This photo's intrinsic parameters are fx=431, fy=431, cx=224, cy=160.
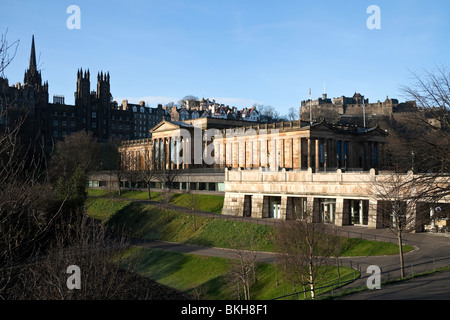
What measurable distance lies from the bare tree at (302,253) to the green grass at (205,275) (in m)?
1.10

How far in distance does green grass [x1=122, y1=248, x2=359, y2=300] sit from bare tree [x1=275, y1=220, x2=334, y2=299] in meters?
1.10

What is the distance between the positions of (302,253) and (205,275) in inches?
455

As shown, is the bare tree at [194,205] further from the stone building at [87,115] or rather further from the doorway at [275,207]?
the stone building at [87,115]

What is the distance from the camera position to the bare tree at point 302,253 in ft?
89.6

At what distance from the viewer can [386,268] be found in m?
28.1

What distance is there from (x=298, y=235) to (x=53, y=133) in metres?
110

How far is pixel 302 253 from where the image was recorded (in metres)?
28.1

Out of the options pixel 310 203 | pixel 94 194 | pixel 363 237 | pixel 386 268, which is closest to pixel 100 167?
pixel 94 194

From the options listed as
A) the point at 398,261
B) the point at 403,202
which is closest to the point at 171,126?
the point at 398,261

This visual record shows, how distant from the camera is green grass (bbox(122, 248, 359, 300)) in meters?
30.9

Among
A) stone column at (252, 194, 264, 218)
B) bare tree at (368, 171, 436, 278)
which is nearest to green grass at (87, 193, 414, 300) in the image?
bare tree at (368, 171, 436, 278)

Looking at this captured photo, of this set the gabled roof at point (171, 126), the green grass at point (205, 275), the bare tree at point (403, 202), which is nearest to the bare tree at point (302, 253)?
the green grass at point (205, 275)

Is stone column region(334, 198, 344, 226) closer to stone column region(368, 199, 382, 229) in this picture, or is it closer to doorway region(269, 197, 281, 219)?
stone column region(368, 199, 382, 229)
